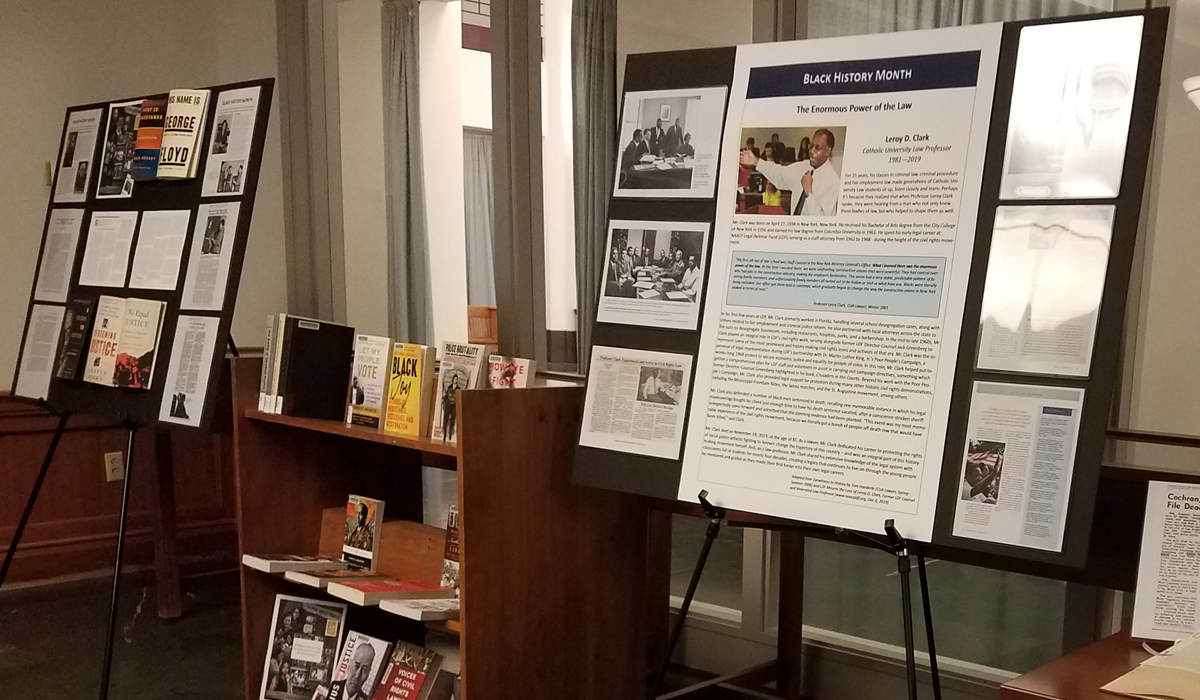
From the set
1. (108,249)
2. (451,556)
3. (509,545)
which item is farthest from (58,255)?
(509,545)

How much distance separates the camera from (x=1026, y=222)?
165 cm

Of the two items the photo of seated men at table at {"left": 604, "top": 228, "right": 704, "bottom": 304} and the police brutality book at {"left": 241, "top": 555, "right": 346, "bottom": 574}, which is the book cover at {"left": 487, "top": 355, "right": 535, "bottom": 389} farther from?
the police brutality book at {"left": 241, "top": 555, "right": 346, "bottom": 574}

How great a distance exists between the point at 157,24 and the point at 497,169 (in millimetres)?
2012

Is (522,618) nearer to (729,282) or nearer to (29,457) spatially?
(729,282)

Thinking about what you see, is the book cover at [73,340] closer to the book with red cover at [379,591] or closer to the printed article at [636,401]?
the book with red cover at [379,591]

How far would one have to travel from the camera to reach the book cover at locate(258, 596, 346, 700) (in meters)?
3.00

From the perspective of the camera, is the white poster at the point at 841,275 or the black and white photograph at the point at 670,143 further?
the black and white photograph at the point at 670,143

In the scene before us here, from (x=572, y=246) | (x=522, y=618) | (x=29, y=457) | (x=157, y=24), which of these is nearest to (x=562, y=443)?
(x=522, y=618)

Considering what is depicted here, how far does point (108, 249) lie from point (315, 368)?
2.55 ft

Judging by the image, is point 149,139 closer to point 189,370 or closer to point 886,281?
point 189,370

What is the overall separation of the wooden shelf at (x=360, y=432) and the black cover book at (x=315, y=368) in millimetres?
48

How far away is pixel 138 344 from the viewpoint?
3000 mm

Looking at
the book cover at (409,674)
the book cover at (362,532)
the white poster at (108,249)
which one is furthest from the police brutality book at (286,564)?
the white poster at (108,249)

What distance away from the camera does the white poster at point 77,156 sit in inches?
130
